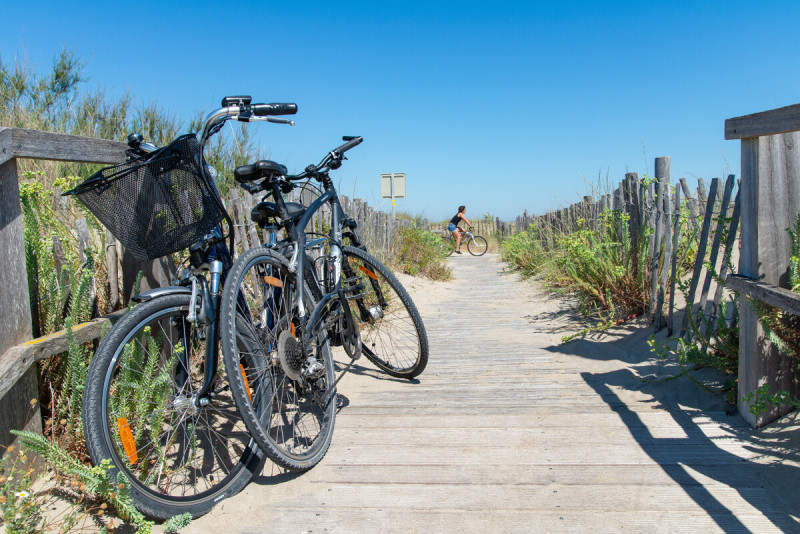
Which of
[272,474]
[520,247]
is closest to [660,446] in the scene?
[272,474]

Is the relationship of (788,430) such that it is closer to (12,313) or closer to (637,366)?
(637,366)

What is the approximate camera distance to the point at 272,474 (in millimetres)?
2439

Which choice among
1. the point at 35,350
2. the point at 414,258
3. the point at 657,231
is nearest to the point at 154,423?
the point at 35,350

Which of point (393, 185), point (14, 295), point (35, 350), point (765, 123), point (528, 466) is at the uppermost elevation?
point (393, 185)

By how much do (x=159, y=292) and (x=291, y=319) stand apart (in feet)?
2.18

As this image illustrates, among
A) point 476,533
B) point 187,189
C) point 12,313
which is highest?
point 187,189

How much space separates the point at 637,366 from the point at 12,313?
148 inches

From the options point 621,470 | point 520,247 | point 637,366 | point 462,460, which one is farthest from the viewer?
point 520,247

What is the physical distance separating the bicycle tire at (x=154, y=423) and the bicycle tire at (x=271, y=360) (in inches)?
6.7

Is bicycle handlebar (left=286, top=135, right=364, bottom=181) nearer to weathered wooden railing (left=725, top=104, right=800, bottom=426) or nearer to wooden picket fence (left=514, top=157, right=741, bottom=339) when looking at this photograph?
weathered wooden railing (left=725, top=104, right=800, bottom=426)

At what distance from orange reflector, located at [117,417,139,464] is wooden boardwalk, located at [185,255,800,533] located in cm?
34

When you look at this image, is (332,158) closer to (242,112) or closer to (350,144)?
(350,144)

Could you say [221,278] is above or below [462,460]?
above

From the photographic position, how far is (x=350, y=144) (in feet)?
11.3
